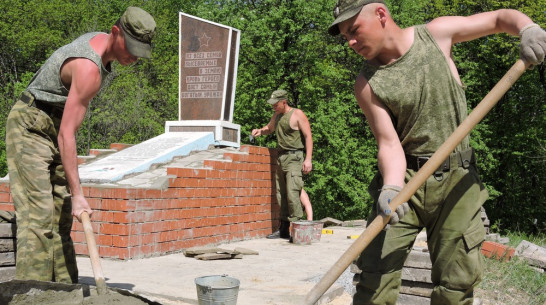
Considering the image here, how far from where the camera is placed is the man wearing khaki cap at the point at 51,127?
3.61m

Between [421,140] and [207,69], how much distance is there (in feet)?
24.8

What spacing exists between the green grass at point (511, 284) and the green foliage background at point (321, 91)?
1052cm

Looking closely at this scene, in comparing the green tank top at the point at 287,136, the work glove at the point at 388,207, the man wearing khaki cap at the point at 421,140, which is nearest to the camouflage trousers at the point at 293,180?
the green tank top at the point at 287,136

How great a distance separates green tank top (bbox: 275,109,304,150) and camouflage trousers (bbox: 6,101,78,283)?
500 cm

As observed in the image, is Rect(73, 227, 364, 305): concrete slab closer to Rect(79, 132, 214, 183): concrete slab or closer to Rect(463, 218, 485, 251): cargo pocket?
Rect(79, 132, 214, 183): concrete slab

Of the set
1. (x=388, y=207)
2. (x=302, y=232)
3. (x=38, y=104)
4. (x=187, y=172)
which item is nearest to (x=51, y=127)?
(x=38, y=104)

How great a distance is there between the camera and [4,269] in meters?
4.26

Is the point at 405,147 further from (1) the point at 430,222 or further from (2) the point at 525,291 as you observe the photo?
(2) the point at 525,291

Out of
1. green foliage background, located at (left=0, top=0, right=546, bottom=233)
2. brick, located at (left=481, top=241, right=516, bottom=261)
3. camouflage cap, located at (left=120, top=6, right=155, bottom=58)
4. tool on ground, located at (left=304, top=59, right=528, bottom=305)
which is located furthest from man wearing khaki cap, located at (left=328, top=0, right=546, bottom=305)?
green foliage background, located at (left=0, top=0, right=546, bottom=233)

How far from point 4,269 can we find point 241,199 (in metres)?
4.82

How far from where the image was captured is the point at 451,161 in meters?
3.05

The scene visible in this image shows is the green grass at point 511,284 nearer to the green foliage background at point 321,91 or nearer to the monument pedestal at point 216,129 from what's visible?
the monument pedestal at point 216,129

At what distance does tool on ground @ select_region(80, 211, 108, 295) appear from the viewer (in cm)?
314

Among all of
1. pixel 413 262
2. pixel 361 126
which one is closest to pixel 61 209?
pixel 413 262
